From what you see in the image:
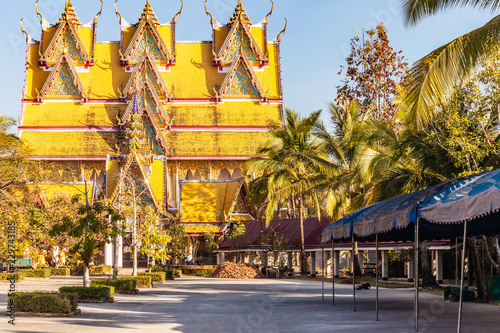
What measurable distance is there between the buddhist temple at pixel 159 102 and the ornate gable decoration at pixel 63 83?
8cm

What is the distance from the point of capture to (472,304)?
20.1 metres

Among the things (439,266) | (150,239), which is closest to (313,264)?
(439,266)

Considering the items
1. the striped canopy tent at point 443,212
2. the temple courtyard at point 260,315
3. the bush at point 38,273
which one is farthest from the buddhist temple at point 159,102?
the striped canopy tent at point 443,212

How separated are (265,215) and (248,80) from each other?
1636 cm

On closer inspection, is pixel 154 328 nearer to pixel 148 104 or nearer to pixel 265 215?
pixel 265 215

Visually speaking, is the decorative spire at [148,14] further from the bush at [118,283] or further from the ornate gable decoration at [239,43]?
the bush at [118,283]

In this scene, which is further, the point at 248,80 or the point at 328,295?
the point at 248,80

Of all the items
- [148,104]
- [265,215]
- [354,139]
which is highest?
[148,104]

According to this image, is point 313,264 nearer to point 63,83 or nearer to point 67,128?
point 67,128

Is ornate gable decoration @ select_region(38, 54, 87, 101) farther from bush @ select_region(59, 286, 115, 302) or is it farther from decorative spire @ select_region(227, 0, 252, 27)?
bush @ select_region(59, 286, 115, 302)

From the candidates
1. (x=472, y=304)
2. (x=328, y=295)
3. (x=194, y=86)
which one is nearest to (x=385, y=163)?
(x=328, y=295)

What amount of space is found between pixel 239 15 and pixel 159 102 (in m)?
9.95

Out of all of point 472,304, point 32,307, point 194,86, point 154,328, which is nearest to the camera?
point 154,328

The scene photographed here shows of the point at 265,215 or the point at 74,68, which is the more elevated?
the point at 74,68
